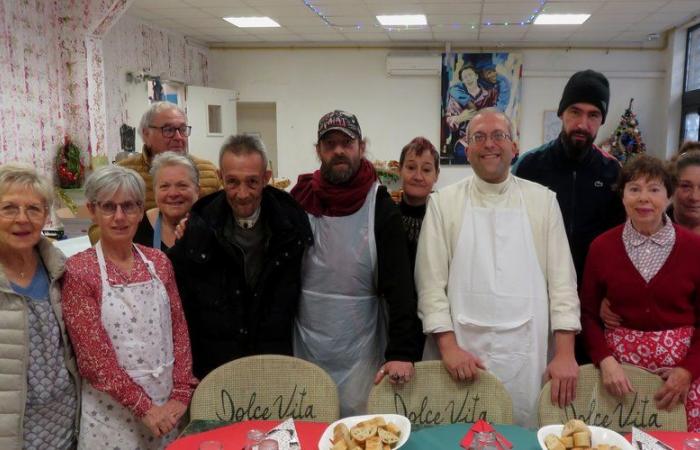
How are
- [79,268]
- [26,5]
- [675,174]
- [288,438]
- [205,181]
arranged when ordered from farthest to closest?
[26,5] < [205,181] < [675,174] < [79,268] < [288,438]

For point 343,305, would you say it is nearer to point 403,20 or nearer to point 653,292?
A: point 653,292

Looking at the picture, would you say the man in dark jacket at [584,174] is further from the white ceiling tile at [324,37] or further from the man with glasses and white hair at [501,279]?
the white ceiling tile at [324,37]

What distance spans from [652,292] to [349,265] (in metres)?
1.03

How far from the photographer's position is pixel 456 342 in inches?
74.9

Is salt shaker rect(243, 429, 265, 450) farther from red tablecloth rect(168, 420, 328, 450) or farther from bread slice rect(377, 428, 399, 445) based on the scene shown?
bread slice rect(377, 428, 399, 445)

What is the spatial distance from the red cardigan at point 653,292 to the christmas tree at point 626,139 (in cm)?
570

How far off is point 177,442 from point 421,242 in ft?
3.46

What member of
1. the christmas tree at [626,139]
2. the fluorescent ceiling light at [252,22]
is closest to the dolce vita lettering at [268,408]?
the fluorescent ceiling light at [252,22]

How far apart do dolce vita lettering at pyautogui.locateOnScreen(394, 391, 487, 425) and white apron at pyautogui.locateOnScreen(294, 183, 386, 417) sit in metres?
0.28

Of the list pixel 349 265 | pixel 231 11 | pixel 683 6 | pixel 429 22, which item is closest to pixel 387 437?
pixel 349 265

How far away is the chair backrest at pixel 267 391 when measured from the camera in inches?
69.9

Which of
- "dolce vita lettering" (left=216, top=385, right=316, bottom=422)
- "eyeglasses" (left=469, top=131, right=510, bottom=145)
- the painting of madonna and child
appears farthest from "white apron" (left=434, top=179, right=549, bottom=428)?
the painting of madonna and child

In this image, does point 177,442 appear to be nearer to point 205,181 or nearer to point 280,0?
point 205,181

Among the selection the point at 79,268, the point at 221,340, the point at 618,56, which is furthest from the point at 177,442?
the point at 618,56
